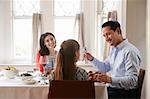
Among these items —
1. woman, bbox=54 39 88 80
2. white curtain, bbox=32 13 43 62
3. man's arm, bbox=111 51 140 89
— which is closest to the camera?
woman, bbox=54 39 88 80

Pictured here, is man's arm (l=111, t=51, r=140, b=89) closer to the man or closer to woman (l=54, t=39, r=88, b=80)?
the man

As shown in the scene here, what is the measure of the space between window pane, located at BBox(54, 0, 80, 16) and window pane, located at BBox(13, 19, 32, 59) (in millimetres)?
546

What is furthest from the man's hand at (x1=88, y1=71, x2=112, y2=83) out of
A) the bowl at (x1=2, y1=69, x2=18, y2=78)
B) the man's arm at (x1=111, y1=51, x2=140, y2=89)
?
the bowl at (x1=2, y1=69, x2=18, y2=78)

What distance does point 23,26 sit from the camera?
5156mm

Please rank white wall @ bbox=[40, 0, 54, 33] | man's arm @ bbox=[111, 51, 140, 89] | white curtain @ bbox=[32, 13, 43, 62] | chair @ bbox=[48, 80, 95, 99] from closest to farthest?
chair @ bbox=[48, 80, 95, 99] < man's arm @ bbox=[111, 51, 140, 89] < white curtain @ bbox=[32, 13, 43, 62] < white wall @ bbox=[40, 0, 54, 33]

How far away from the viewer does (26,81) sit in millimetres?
2791

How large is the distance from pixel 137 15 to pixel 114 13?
0.42m

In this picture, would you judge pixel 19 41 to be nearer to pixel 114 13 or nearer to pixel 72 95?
pixel 114 13

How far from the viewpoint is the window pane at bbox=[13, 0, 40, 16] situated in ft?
16.8

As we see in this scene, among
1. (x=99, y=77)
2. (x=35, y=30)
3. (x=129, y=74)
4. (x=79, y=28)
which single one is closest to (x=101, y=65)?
(x=129, y=74)

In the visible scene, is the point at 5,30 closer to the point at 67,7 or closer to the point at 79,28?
the point at 67,7

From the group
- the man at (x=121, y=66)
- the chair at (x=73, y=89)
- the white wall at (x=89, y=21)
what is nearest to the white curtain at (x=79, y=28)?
the white wall at (x=89, y=21)

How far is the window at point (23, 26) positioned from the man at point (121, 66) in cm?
242

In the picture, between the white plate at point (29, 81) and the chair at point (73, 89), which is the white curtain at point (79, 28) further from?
the chair at point (73, 89)
